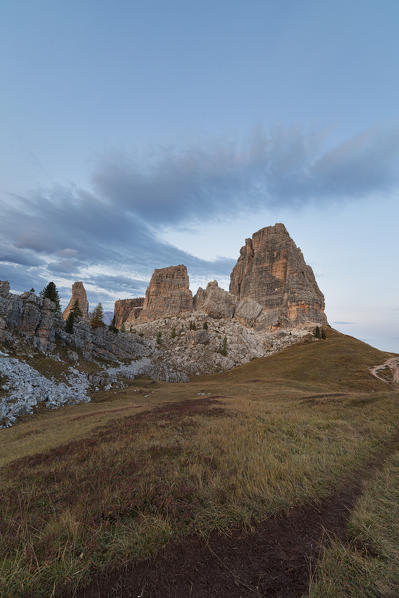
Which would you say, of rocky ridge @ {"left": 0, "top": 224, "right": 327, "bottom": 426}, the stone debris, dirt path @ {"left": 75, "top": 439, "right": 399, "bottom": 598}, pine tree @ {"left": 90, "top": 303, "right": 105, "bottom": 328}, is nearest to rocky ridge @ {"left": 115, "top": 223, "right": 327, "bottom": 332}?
rocky ridge @ {"left": 0, "top": 224, "right": 327, "bottom": 426}

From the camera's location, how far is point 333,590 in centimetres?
382

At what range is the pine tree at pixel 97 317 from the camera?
80375 mm

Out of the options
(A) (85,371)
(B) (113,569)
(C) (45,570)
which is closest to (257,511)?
(B) (113,569)

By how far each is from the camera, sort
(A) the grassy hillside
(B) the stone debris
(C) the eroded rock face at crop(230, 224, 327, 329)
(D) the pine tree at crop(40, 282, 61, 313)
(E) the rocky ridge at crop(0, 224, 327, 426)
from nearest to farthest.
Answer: (A) the grassy hillside, (B) the stone debris, (E) the rocky ridge at crop(0, 224, 327, 426), (D) the pine tree at crop(40, 282, 61, 313), (C) the eroded rock face at crop(230, 224, 327, 329)

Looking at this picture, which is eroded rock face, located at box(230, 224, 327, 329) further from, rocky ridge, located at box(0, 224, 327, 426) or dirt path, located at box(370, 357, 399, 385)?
dirt path, located at box(370, 357, 399, 385)

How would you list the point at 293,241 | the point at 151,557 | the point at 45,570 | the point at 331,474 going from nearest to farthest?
the point at 45,570 < the point at 151,557 < the point at 331,474 < the point at 293,241

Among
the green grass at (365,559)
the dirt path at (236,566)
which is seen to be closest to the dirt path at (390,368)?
the green grass at (365,559)

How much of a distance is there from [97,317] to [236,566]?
9166 cm

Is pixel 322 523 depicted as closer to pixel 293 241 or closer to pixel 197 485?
pixel 197 485

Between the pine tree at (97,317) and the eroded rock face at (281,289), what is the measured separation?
10140 centimetres

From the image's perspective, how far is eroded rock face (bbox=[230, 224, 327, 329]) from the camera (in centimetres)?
16138

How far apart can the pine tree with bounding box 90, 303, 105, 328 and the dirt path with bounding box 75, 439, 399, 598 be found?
83.0 meters

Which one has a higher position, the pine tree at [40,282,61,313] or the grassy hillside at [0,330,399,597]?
the pine tree at [40,282,61,313]

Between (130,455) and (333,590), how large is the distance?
8265mm
